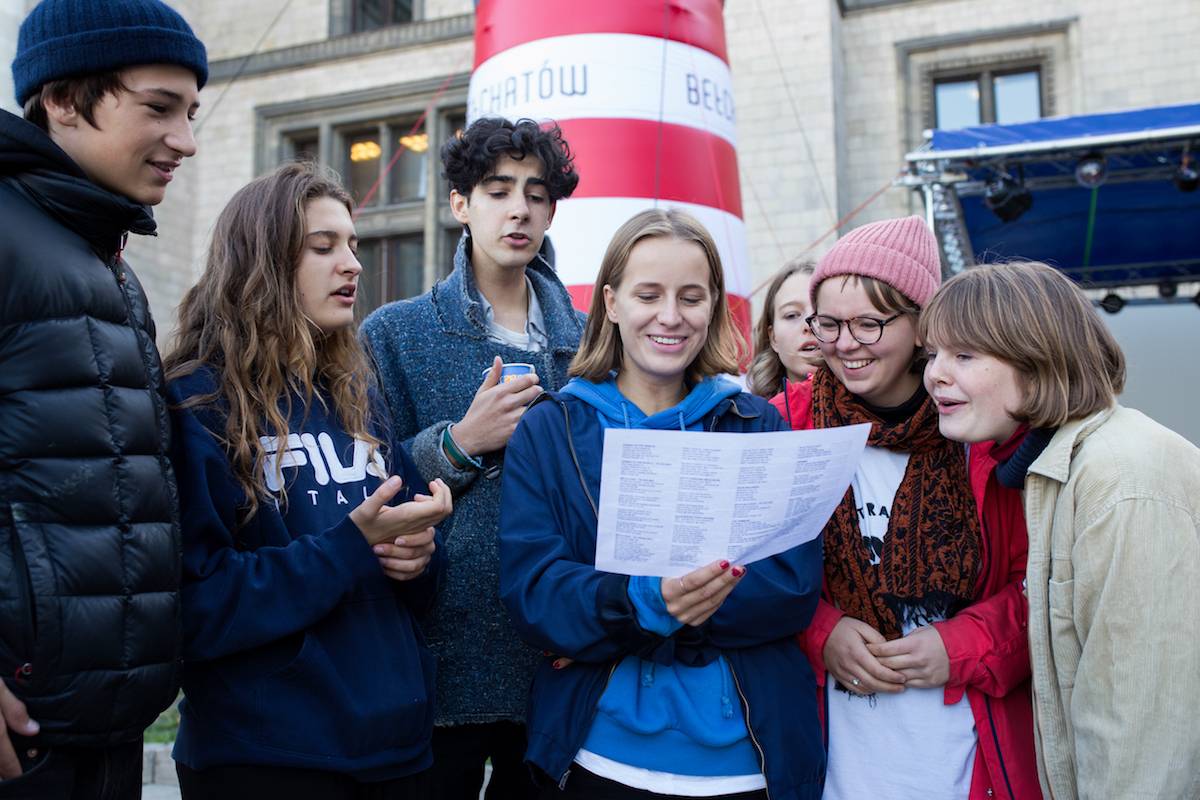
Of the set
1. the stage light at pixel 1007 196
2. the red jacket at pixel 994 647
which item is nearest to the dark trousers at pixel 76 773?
the red jacket at pixel 994 647

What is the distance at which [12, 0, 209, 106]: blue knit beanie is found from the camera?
1511mm

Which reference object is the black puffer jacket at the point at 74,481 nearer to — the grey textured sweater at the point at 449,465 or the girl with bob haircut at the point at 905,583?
the grey textured sweater at the point at 449,465

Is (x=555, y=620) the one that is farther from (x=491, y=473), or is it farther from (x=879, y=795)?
(x=879, y=795)

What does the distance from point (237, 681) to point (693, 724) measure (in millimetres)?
801

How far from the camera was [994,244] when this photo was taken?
8.33 metres

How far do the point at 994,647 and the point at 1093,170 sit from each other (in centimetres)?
586

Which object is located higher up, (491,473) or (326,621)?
(491,473)

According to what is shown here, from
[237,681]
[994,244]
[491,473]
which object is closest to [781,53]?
[994,244]

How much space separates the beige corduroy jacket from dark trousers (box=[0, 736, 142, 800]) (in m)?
1.56

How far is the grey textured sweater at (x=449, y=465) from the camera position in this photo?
2025 mm

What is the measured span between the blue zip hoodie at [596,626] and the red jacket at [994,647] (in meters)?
0.24

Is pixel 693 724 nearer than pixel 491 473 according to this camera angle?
Yes

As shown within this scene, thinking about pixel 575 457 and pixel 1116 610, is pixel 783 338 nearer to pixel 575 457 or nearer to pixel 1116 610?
pixel 575 457

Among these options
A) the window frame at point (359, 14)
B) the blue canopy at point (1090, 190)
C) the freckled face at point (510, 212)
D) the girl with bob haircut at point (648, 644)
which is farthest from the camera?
the window frame at point (359, 14)
